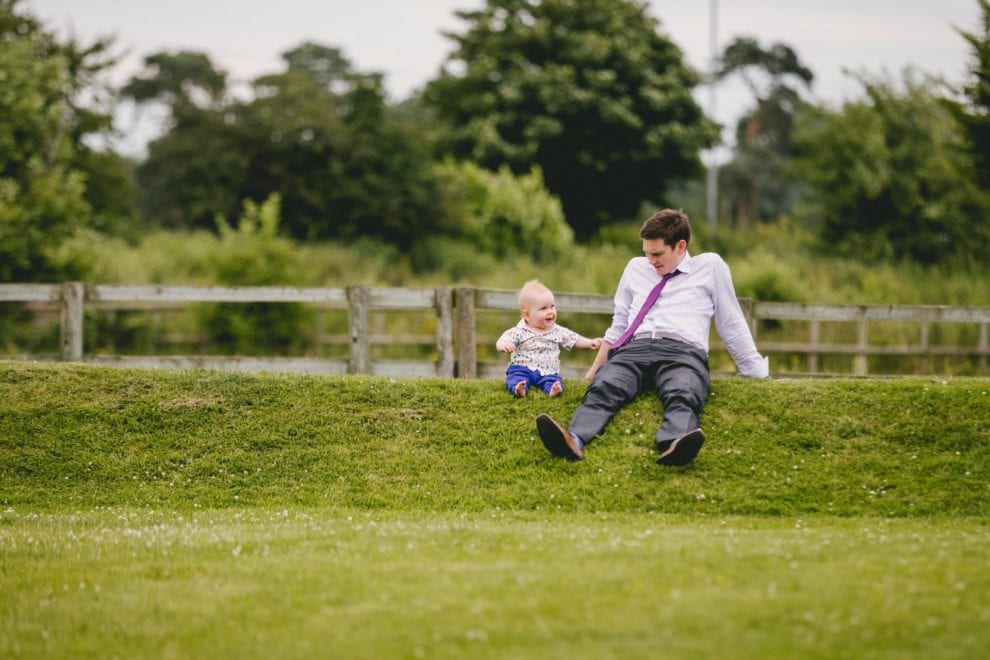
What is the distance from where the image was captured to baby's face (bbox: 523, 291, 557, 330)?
9422 mm

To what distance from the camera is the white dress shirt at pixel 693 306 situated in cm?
932

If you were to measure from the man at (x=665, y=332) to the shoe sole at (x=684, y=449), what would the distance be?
10.6 inches

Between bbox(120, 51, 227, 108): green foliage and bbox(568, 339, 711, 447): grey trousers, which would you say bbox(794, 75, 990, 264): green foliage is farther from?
bbox(120, 51, 227, 108): green foliage

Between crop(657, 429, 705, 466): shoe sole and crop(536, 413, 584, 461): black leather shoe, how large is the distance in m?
0.70

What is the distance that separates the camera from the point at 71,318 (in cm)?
1322

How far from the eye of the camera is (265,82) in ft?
121

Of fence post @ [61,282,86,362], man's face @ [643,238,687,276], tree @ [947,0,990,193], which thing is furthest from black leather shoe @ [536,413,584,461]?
tree @ [947,0,990,193]

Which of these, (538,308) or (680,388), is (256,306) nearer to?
(538,308)

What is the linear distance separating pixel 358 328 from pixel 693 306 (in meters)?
5.11

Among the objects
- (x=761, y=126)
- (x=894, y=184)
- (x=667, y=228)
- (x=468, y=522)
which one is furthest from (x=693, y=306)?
(x=761, y=126)

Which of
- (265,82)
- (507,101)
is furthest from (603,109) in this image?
(265,82)

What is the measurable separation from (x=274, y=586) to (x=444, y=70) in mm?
37571

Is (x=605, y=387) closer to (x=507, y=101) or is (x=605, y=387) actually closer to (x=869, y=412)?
(x=869, y=412)

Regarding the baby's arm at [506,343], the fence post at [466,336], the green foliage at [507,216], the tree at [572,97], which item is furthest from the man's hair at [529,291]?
the tree at [572,97]
